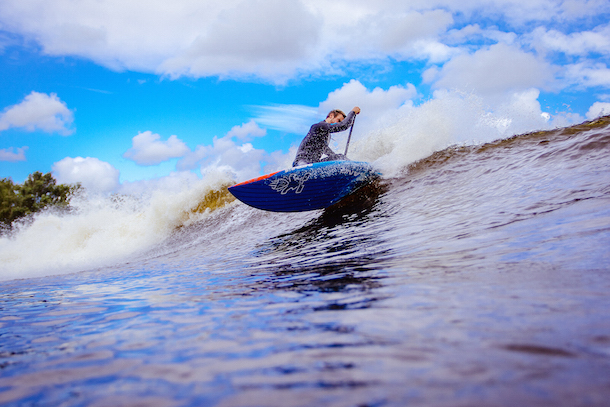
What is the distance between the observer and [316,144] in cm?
718

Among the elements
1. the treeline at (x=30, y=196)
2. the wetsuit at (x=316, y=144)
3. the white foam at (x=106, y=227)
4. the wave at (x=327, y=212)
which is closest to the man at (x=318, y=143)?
the wetsuit at (x=316, y=144)

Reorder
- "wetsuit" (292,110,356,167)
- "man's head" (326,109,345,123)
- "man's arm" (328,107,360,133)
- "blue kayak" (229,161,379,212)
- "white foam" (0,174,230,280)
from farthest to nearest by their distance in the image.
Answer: "white foam" (0,174,230,280) → "man's head" (326,109,345,123) → "man's arm" (328,107,360,133) → "wetsuit" (292,110,356,167) → "blue kayak" (229,161,379,212)

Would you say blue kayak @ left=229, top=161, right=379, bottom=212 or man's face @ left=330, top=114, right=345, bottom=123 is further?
man's face @ left=330, top=114, right=345, bottom=123

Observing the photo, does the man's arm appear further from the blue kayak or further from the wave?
the wave

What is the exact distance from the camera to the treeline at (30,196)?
111 ft

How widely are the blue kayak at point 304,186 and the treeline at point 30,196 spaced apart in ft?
116

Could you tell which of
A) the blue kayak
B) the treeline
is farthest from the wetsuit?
the treeline

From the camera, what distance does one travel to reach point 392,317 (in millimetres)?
1511

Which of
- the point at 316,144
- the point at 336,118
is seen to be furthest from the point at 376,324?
the point at 336,118

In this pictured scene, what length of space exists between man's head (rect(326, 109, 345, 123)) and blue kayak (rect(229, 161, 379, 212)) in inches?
37.7

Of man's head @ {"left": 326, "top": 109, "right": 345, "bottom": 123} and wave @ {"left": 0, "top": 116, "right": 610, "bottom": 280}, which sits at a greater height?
→ man's head @ {"left": 326, "top": 109, "right": 345, "bottom": 123}

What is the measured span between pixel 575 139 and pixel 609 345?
6662mm

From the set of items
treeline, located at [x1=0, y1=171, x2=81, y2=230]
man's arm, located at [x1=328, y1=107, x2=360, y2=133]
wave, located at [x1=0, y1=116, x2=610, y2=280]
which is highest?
treeline, located at [x1=0, y1=171, x2=81, y2=230]

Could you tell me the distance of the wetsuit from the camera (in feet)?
23.3
